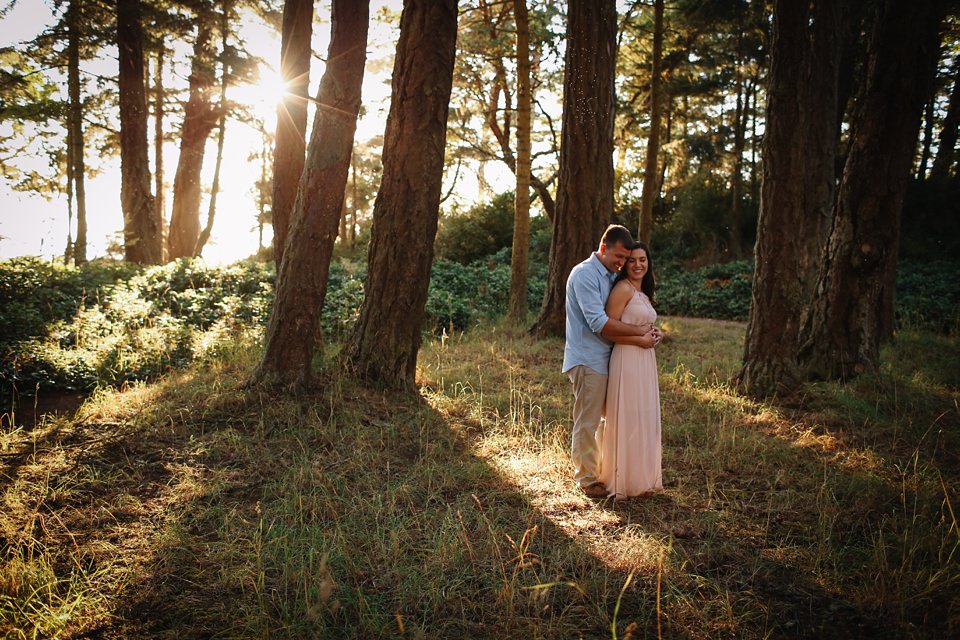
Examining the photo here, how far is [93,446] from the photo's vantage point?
473 centimetres

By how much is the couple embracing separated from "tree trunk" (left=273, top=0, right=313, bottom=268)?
4996 millimetres

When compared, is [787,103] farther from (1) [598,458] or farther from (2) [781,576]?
(2) [781,576]

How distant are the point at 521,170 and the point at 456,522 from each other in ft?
30.3

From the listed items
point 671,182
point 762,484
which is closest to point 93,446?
point 762,484

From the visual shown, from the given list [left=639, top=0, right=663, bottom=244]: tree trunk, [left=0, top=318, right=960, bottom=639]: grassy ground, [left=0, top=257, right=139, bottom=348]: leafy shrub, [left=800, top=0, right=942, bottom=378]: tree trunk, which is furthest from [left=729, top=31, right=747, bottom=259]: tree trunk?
[left=0, top=257, right=139, bottom=348]: leafy shrub

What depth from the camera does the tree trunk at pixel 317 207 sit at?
5852 millimetres

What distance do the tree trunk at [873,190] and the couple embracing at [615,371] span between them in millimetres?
4714

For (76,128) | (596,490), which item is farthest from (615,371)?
(76,128)

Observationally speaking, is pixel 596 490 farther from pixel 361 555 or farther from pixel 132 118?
pixel 132 118

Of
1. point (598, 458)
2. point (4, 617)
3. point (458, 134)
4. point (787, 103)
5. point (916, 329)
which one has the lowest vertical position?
point (4, 617)

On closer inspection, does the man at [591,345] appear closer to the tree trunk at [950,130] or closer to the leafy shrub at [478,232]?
the leafy shrub at [478,232]

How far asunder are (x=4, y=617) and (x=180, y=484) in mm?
1603

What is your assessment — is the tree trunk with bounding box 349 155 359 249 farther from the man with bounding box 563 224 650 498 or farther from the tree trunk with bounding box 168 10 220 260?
the man with bounding box 563 224 650 498

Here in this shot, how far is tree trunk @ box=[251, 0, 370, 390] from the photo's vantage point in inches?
230
